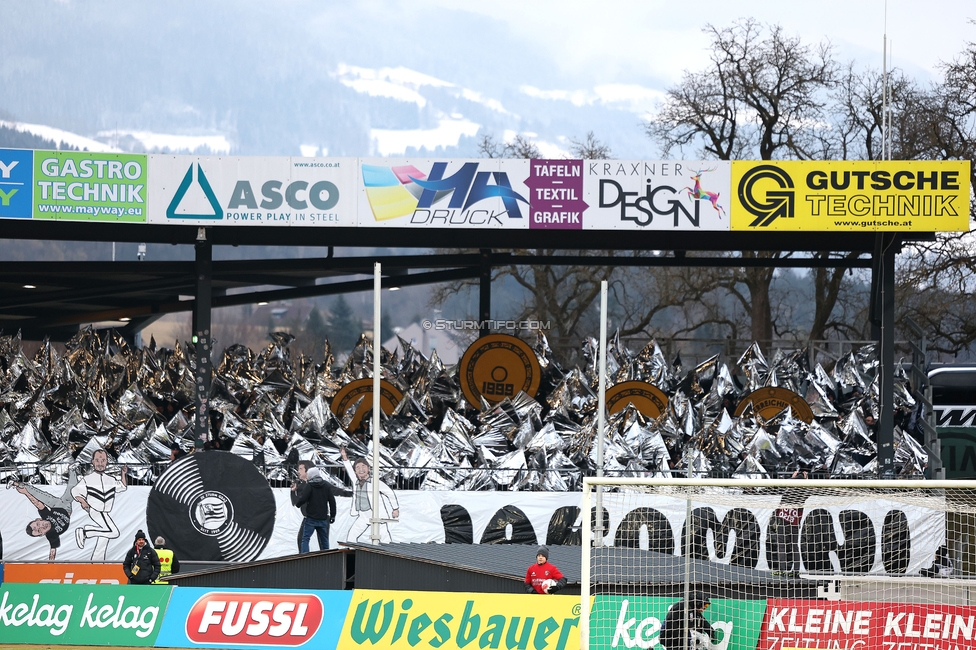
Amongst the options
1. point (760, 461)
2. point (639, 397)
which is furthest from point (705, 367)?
point (760, 461)

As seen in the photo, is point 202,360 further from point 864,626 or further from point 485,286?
point 864,626

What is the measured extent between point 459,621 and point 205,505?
221 inches

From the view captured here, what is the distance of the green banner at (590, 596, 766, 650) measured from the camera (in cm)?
1184

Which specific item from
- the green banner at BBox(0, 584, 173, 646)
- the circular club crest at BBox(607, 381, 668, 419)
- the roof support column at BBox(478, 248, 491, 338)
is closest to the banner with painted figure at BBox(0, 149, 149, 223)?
the green banner at BBox(0, 584, 173, 646)

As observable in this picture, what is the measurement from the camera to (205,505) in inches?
648

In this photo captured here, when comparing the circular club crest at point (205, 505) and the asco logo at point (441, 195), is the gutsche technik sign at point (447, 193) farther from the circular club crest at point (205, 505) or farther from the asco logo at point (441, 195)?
the circular club crest at point (205, 505)

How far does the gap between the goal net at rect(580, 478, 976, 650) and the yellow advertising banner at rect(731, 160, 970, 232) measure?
15.1 ft

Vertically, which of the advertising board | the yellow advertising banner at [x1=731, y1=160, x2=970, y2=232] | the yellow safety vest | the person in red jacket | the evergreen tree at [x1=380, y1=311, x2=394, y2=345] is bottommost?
the advertising board

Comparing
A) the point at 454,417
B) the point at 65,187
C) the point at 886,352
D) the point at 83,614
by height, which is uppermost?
the point at 65,187

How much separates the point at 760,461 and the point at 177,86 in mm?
77978

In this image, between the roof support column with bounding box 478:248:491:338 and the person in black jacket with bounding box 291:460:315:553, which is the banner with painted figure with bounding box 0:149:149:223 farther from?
the roof support column with bounding box 478:248:491:338

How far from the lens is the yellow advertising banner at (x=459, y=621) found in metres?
12.2

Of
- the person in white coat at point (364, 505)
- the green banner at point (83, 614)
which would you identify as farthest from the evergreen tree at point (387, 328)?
the green banner at point (83, 614)

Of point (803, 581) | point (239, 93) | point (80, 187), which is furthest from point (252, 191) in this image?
point (239, 93)
